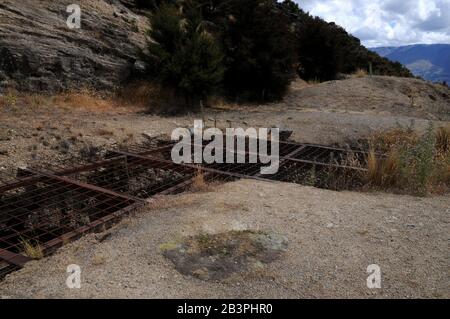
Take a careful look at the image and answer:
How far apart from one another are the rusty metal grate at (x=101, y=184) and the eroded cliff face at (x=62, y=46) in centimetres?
442

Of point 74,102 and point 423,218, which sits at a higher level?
point 74,102

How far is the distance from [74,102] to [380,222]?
788cm

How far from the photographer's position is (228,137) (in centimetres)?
730

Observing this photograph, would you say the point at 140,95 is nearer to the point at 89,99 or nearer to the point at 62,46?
the point at 89,99

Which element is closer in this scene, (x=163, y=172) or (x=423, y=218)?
(x=423, y=218)

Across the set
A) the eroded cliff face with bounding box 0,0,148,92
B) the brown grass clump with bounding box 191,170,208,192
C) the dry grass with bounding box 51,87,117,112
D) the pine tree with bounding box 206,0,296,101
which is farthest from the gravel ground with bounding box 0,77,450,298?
the pine tree with bounding box 206,0,296,101

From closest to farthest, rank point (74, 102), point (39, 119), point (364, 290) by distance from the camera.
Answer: point (364, 290)
point (39, 119)
point (74, 102)

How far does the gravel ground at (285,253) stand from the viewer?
8.03 feet

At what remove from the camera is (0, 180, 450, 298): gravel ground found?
8.03 feet

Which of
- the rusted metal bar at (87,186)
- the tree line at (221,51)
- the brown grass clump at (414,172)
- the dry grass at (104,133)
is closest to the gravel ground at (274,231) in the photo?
the brown grass clump at (414,172)

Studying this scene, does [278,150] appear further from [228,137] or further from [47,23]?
[47,23]

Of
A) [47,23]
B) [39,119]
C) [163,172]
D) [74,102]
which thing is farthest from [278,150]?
[47,23]

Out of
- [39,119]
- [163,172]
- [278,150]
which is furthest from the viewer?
[39,119]

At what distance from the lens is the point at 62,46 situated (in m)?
10.1
